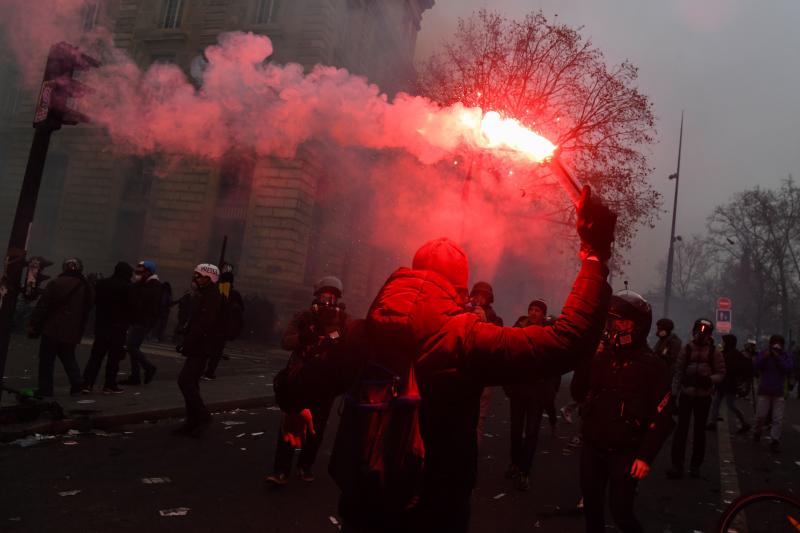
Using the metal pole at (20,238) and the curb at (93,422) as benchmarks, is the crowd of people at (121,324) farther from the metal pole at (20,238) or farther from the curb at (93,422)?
the metal pole at (20,238)

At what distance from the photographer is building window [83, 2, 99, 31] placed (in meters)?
16.5

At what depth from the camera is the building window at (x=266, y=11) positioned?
823 inches

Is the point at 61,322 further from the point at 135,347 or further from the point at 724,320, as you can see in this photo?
the point at 724,320

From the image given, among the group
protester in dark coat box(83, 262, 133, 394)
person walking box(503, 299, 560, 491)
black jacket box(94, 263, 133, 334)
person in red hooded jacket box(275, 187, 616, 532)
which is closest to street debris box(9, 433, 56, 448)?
protester in dark coat box(83, 262, 133, 394)

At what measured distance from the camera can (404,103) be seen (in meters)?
7.94

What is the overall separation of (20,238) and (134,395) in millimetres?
2687

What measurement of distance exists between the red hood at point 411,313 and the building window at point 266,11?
2149 cm

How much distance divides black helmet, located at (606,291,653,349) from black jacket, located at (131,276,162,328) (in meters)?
6.70

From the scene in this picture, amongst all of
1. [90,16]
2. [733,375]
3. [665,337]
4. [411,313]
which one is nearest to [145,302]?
[665,337]

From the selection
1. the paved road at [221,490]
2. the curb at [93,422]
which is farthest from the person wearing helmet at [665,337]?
the curb at [93,422]

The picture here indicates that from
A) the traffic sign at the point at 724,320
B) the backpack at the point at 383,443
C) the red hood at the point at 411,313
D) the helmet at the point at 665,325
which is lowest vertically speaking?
the backpack at the point at 383,443

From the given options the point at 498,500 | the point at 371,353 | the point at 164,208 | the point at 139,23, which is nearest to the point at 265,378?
the point at 498,500

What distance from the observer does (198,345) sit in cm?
593

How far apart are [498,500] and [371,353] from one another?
3.62 meters
